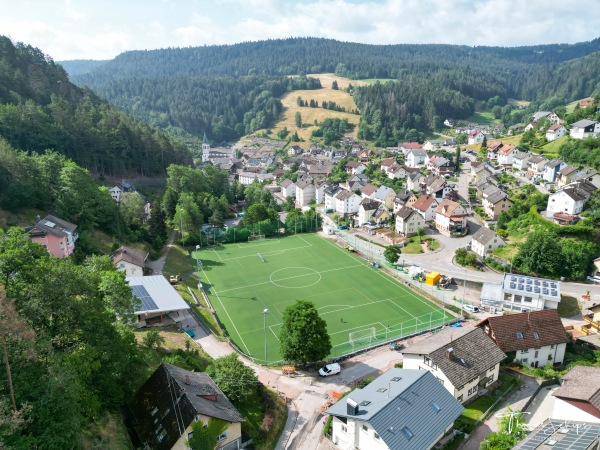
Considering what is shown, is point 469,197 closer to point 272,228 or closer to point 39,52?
point 272,228

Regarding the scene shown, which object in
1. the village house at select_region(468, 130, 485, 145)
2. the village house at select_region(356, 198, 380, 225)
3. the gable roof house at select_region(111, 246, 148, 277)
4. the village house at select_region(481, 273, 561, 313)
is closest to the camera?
the village house at select_region(481, 273, 561, 313)

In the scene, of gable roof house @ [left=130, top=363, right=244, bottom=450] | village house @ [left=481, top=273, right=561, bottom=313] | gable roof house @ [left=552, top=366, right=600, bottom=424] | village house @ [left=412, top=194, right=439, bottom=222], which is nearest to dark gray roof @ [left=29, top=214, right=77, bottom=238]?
gable roof house @ [left=130, top=363, right=244, bottom=450]

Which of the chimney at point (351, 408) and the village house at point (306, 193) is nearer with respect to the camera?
the chimney at point (351, 408)

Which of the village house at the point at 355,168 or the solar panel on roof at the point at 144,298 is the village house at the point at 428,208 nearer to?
the village house at the point at 355,168

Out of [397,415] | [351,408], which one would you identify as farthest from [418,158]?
[351,408]

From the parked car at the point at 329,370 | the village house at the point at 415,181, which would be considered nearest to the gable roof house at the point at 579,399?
the parked car at the point at 329,370

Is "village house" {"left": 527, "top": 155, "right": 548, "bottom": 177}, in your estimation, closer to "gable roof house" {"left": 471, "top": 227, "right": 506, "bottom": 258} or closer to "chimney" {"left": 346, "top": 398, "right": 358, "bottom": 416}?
"gable roof house" {"left": 471, "top": 227, "right": 506, "bottom": 258}

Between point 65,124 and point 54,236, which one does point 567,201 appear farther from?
point 65,124
